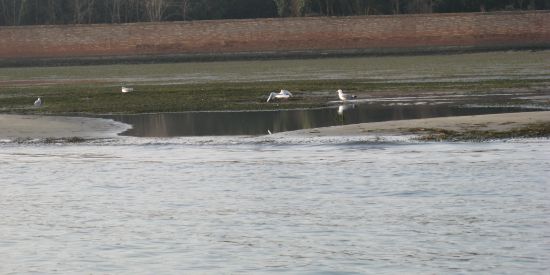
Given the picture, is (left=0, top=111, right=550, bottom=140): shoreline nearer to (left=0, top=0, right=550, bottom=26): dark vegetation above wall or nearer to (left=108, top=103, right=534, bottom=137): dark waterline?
(left=108, top=103, right=534, bottom=137): dark waterline

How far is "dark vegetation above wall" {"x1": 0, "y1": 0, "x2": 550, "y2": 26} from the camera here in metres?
62.9

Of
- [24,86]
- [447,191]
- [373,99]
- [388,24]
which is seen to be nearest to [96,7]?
[388,24]

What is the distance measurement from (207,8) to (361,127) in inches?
1856

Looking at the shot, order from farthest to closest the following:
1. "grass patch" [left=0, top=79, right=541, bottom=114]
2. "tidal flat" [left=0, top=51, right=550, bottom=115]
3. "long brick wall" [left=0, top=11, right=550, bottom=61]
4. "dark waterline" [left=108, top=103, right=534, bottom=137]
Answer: "long brick wall" [left=0, top=11, right=550, bottom=61]
"tidal flat" [left=0, top=51, right=550, bottom=115]
"grass patch" [left=0, top=79, right=541, bottom=114]
"dark waterline" [left=108, top=103, right=534, bottom=137]

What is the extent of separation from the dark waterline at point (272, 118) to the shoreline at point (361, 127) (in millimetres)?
647

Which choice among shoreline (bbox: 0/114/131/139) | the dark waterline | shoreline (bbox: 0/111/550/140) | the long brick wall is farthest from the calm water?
the long brick wall

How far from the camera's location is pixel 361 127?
1966cm

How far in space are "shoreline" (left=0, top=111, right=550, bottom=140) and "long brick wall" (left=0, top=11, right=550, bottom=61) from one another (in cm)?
3367

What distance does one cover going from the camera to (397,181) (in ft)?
45.8

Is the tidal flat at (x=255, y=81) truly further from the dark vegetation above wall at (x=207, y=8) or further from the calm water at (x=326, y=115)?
the dark vegetation above wall at (x=207, y=8)

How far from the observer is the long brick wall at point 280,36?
185ft

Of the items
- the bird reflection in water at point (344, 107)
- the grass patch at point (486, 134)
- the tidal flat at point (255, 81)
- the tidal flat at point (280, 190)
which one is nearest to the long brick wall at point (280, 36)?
the tidal flat at point (255, 81)

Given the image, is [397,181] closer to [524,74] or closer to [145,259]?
[145,259]

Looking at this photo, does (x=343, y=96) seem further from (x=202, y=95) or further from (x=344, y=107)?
(x=202, y=95)
